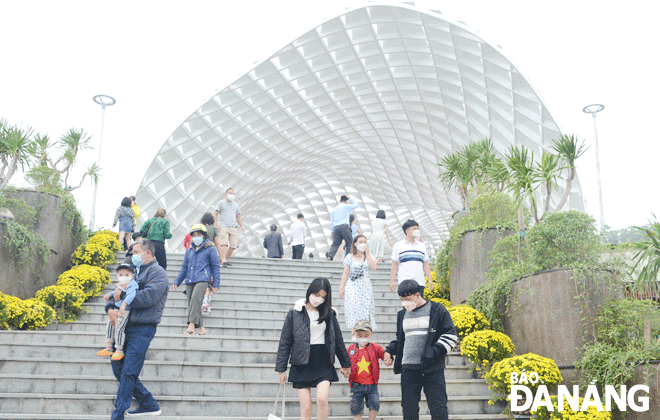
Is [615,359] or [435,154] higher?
[435,154]

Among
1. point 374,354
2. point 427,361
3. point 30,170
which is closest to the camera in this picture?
point 427,361

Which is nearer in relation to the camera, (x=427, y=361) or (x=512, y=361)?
(x=427, y=361)

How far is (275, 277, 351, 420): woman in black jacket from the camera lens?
4684 millimetres

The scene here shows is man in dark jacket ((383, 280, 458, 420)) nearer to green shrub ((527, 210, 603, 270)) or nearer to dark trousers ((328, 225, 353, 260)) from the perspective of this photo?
green shrub ((527, 210, 603, 270))

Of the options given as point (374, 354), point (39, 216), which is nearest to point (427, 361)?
point (374, 354)

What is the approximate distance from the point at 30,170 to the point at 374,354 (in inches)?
383

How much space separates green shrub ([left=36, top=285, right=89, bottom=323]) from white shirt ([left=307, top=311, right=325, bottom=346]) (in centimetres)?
544

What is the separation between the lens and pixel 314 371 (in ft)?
15.5

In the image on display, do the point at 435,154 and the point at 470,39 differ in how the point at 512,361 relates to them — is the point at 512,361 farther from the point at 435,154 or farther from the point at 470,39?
the point at 435,154

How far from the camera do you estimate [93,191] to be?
889 inches

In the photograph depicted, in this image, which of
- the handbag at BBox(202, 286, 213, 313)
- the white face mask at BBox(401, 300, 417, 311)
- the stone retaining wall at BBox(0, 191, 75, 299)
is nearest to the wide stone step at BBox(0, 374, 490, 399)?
the white face mask at BBox(401, 300, 417, 311)

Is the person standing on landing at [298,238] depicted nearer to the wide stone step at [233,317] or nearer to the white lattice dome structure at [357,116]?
the wide stone step at [233,317]

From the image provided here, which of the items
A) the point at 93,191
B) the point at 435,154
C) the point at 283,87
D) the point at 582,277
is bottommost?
the point at 582,277

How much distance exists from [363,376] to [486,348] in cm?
209
